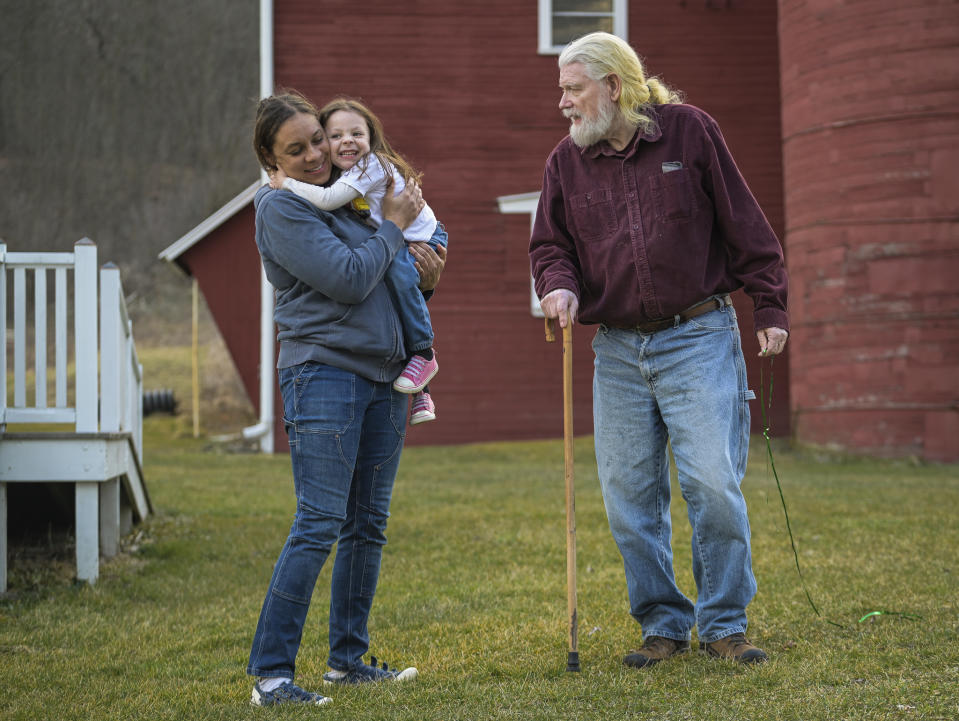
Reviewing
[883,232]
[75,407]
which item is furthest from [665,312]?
[883,232]

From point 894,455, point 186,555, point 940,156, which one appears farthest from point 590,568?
point 940,156

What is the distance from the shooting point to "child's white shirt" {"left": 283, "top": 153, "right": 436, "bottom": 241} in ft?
11.4

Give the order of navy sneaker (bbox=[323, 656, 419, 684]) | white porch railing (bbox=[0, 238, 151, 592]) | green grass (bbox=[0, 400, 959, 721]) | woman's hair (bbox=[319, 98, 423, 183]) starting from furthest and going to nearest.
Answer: white porch railing (bbox=[0, 238, 151, 592])
navy sneaker (bbox=[323, 656, 419, 684])
woman's hair (bbox=[319, 98, 423, 183])
green grass (bbox=[0, 400, 959, 721])

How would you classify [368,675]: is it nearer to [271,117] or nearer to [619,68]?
[271,117]

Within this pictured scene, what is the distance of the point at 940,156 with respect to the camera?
1272 centimetres

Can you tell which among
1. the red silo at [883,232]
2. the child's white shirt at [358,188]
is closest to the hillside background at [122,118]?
the red silo at [883,232]

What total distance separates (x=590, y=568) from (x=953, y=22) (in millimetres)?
9403

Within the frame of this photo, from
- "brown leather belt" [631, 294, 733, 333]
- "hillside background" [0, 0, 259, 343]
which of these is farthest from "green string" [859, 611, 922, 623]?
"hillside background" [0, 0, 259, 343]

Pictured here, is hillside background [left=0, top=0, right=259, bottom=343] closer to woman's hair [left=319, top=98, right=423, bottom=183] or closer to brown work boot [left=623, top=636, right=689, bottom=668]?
woman's hair [left=319, top=98, right=423, bottom=183]

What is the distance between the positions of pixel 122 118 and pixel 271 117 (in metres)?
74.7

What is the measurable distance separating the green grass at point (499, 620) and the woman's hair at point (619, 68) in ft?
6.00

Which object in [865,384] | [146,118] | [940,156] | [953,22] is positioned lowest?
[865,384]

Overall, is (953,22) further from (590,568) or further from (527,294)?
(590,568)

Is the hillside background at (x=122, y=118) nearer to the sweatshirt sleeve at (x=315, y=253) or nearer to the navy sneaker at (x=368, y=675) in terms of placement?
the navy sneaker at (x=368, y=675)
